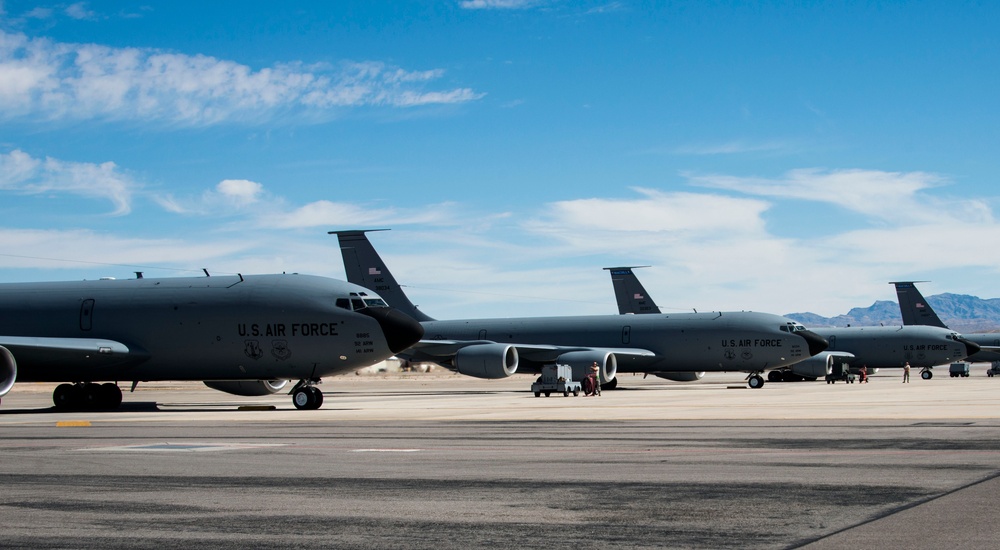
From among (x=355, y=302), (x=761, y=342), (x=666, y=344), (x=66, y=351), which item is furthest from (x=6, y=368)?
(x=761, y=342)

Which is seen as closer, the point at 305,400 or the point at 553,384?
the point at 305,400

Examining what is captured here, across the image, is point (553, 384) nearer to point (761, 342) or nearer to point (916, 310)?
point (761, 342)

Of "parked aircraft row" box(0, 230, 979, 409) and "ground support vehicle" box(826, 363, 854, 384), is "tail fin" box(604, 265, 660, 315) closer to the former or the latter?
"ground support vehicle" box(826, 363, 854, 384)

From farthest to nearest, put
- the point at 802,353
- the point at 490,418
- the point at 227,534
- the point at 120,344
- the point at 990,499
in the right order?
the point at 802,353
the point at 120,344
the point at 490,418
the point at 990,499
the point at 227,534

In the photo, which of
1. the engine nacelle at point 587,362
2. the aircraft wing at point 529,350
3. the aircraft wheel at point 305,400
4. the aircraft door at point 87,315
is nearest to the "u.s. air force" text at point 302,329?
the aircraft wheel at point 305,400

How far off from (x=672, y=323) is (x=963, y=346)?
3058 centimetres

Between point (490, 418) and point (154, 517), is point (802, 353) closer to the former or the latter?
point (490, 418)

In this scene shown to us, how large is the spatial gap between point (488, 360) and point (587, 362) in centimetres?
553

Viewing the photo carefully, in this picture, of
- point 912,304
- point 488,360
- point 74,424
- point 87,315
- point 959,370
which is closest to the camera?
point 74,424

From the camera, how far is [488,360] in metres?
54.7

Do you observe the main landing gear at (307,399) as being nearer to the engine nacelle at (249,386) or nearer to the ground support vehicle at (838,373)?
the engine nacelle at (249,386)

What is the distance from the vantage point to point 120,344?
36625 millimetres

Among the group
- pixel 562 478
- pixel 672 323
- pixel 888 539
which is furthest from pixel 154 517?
pixel 672 323

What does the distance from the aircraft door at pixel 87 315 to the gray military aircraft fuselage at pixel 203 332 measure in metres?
0.03
